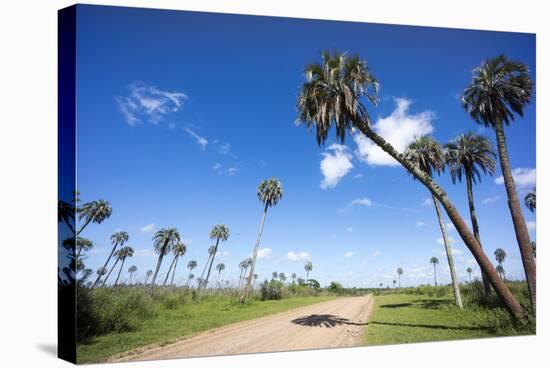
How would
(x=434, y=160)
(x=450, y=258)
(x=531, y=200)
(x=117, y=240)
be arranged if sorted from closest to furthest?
(x=117, y=240), (x=531, y=200), (x=450, y=258), (x=434, y=160)

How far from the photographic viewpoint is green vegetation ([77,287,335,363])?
41.1ft

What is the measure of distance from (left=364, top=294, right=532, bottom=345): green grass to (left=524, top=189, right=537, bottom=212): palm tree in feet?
12.8

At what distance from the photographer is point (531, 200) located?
1786 centimetres

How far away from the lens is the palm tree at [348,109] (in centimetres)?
1591

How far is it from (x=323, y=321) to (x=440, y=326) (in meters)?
4.01

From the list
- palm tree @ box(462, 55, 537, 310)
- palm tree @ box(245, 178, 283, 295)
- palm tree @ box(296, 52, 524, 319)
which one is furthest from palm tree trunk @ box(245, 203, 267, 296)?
palm tree @ box(462, 55, 537, 310)

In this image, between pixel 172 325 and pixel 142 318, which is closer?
pixel 142 318

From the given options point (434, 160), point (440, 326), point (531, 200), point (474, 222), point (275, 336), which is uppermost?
point (434, 160)

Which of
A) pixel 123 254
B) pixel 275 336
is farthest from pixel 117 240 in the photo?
pixel 275 336

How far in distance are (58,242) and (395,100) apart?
11877 mm

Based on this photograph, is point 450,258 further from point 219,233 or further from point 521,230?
point 219,233

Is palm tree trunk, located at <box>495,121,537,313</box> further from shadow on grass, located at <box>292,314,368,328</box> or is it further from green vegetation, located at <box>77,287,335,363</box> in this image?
green vegetation, located at <box>77,287,335,363</box>

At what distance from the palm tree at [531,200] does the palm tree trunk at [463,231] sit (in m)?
3.05

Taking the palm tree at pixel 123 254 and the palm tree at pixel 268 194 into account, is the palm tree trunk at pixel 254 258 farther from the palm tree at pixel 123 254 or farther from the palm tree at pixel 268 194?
the palm tree at pixel 123 254
